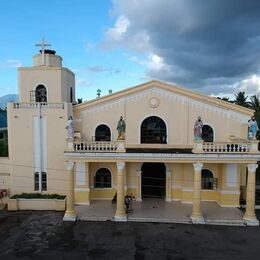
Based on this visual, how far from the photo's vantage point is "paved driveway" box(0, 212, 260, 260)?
14.0m

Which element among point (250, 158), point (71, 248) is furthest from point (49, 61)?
point (250, 158)

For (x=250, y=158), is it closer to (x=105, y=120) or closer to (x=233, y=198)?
(x=233, y=198)

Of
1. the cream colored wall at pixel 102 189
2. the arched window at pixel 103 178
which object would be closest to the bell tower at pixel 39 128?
the cream colored wall at pixel 102 189

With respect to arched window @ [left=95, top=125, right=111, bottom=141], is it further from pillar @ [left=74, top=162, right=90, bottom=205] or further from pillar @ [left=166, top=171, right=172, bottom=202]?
pillar @ [left=166, top=171, right=172, bottom=202]

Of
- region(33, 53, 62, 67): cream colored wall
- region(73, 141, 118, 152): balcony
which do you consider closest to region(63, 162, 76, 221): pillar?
region(73, 141, 118, 152): balcony

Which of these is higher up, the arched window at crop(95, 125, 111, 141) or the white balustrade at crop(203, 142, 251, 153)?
the arched window at crop(95, 125, 111, 141)

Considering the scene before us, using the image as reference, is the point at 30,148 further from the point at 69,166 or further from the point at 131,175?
the point at 131,175

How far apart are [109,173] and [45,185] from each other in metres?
4.54

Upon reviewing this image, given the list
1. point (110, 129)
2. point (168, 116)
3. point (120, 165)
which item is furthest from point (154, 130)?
point (120, 165)

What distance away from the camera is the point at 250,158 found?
1769cm

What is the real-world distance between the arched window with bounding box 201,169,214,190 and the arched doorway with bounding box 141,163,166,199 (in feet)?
8.98

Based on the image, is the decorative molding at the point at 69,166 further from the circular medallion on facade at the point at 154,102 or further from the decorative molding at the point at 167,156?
the circular medallion on facade at the point at 154,102

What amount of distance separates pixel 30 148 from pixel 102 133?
506 centimetres

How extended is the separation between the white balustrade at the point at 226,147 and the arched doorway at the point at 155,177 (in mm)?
4656
